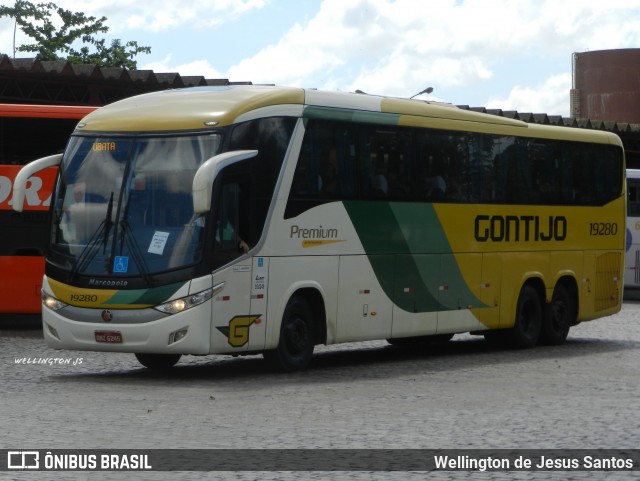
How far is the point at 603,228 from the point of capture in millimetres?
24547

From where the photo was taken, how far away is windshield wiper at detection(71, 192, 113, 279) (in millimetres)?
16172

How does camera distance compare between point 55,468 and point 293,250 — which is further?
point 293,250

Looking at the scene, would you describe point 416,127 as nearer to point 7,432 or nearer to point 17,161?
point 17,161

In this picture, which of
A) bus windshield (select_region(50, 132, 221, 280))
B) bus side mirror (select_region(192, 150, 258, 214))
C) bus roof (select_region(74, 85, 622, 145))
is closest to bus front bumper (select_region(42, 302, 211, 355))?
bus windshield (select_region(50, 132, 221, 280))

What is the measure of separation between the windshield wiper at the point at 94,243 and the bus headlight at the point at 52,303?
0.34 meters

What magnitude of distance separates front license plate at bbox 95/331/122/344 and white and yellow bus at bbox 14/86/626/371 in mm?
14

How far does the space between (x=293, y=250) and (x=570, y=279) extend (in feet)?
26.0

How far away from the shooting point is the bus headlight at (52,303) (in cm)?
1634

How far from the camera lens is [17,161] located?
75.8 ft

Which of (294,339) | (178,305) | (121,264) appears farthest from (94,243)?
(294,339)

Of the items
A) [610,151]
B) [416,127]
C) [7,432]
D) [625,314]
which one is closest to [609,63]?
[625,314]

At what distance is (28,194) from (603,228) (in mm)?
9562

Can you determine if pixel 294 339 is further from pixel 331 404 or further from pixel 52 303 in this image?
pixel 331 404
